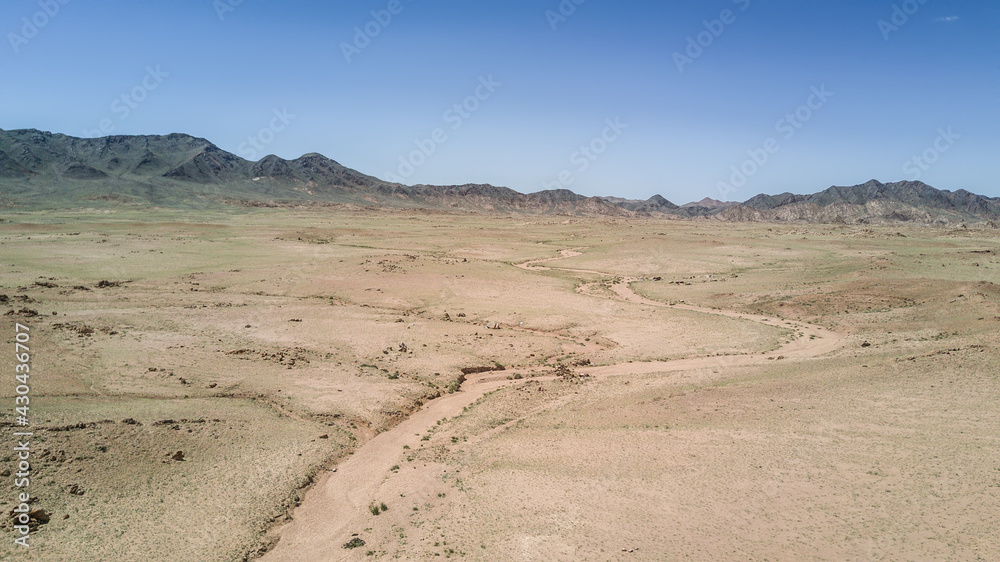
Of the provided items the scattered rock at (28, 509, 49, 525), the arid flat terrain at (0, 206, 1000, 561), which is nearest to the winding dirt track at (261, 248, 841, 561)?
the arid flat terrain at (0, 206, 1000, 561)

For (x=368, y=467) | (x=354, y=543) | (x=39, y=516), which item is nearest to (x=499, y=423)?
(x=368, y=467)

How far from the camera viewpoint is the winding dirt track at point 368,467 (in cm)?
1135

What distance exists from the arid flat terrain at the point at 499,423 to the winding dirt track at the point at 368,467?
0.08 m

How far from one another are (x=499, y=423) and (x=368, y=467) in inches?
177

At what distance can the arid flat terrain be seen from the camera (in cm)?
1126

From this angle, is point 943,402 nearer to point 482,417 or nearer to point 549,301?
point 482,417

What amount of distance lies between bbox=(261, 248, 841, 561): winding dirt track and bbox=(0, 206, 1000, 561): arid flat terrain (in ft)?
0.27

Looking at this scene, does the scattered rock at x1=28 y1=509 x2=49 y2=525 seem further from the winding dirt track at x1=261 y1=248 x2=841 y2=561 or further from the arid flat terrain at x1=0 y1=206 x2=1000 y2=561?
the winding dirt track at x1=261 y1=248 x2=841 y2=561

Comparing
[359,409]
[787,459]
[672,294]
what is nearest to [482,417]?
[359,409]

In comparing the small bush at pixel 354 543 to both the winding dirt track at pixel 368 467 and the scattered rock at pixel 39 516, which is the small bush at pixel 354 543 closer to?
the winding dirt track at pixel 368 467

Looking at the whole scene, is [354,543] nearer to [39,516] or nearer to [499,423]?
[39,516]

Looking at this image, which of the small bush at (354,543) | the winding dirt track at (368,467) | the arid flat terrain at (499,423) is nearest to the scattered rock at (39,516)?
the arid flat terrain at (499,423)

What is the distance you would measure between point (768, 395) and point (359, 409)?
13407 mm

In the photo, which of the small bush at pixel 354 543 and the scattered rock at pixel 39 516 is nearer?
the scattered rock at pixel 39 516
